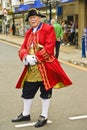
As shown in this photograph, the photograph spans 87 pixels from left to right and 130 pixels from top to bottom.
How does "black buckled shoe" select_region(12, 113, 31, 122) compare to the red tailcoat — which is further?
"black buckled shoe" select_region(12, 113, 31, 122)

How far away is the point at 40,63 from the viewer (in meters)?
6.03

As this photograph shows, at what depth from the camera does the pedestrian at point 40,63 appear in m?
5.98

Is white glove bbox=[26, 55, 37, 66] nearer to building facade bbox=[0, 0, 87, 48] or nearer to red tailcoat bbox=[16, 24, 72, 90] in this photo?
red tailcoat bbox=[16, 24, 72, 90]

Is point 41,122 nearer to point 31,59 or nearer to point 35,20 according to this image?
point 31,59

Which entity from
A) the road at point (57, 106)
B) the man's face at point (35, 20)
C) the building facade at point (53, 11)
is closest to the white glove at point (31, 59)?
the man's face at point (35, 20)

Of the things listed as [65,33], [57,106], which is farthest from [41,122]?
[65,33]

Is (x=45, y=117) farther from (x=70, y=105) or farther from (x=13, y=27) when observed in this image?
(x=13, y=27)

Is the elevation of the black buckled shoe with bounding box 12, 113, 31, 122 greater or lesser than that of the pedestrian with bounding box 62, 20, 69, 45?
lesser

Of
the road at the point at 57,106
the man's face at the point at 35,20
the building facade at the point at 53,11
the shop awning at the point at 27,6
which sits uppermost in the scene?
the shop awning at the point at 27,6

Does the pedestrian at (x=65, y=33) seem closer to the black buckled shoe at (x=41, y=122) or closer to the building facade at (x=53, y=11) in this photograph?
the building facade at (x=53, y=11)

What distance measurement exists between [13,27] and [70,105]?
33946 millimetres

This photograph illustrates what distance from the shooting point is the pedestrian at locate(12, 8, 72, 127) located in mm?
5984

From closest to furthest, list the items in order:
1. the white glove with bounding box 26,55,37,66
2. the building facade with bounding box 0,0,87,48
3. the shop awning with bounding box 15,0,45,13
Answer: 1. the white glove with bounding box 26,55,37,66
2. the building facade with bounding box 0,0,87,48
3. the shop awning with bounding box 15,0,45,13

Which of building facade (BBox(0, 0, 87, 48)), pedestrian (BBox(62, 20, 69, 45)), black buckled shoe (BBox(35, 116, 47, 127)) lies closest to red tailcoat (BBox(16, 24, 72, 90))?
black buckled shoe (BBox(35, 116, 47, 127))
